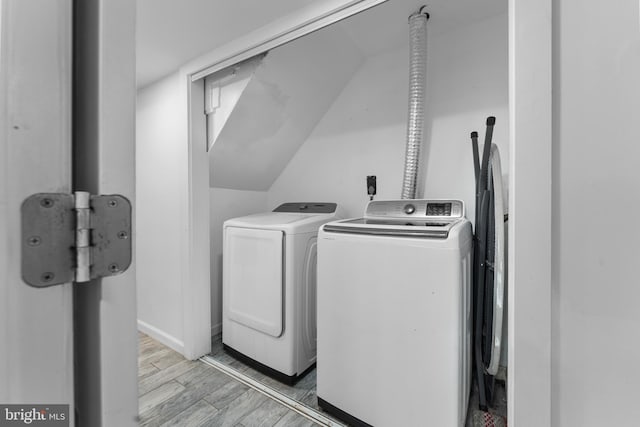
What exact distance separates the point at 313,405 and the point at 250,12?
2242mm

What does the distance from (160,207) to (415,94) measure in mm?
2138

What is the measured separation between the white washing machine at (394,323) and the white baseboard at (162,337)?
125 cm

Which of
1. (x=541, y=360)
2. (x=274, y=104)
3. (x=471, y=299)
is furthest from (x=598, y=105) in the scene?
(x=274, y=104)

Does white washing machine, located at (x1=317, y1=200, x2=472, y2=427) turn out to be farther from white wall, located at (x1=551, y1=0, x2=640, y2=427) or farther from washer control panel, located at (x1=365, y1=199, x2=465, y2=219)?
white wall, located at (x1=551, y1=0, x2=640, y2=427)

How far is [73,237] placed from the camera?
367 millimetres

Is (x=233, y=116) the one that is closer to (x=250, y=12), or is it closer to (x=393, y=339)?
(x=250, y=12)

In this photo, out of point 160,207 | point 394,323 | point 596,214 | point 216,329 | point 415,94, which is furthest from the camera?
point 216,329

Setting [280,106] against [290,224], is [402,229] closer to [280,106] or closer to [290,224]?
[290,224]

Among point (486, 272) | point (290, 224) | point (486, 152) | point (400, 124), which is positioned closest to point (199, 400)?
point (290, 224)

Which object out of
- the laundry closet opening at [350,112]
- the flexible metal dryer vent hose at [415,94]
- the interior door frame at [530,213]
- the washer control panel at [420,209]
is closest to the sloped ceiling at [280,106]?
the laundry closet opening at [350,112]

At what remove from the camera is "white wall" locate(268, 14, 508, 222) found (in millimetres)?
1793

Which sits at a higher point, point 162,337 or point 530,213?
point 530,213

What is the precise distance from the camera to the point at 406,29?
74.6 inches

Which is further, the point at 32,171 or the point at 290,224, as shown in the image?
the point at 290,224
